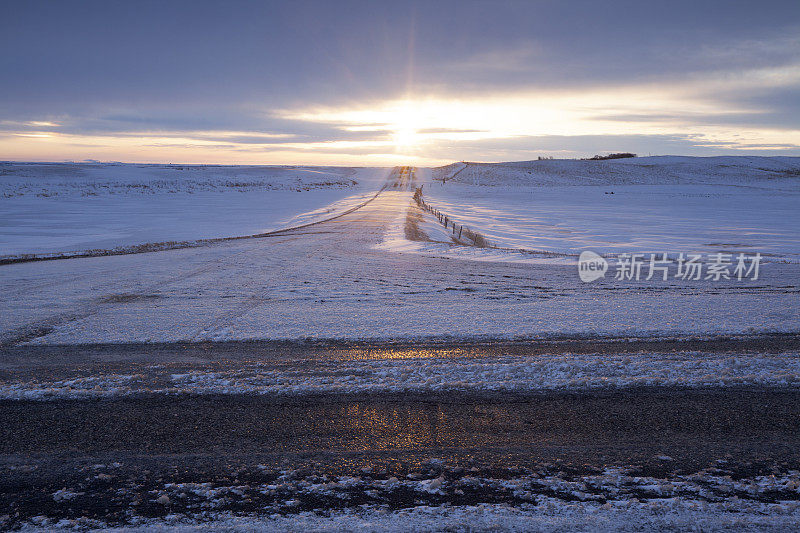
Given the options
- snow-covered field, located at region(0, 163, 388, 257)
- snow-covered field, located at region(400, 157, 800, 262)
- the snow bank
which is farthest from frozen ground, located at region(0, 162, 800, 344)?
snow-covered field, located at region(0, 163, 388, 257)

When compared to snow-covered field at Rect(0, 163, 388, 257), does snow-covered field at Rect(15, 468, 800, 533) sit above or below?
below

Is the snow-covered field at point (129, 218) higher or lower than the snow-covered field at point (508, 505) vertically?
higher

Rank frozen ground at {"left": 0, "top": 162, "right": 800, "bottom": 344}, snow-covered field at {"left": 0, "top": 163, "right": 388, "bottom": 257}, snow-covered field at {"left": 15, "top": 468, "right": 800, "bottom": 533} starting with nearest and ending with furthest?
snow-covered field at {"left": 15, "top": 468, "right": 800, "bottom": 533}, frozen ground at {"left": 0, "top": 162, "right": 800, "bottom": 344}, snow-covered field at {"left": 0, "top": 163, "right": 388, "bottom": 257}

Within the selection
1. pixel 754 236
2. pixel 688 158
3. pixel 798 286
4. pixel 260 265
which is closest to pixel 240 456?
pixel 260 265

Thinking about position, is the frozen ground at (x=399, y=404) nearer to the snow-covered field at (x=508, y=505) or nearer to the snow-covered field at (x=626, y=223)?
the snow-covered field at (x=508, y=505)

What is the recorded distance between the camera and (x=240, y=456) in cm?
394

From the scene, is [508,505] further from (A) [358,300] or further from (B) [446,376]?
(A) [358,300]

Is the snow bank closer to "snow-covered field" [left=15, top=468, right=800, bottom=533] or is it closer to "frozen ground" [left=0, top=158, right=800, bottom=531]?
"frozen ground" [left=0, top=158, right=800, bottom=531]

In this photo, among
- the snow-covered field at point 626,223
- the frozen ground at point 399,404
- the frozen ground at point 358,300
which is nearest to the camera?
the frozen ground at point 399,404

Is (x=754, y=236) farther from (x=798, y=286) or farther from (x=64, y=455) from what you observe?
(x=64, y=455)

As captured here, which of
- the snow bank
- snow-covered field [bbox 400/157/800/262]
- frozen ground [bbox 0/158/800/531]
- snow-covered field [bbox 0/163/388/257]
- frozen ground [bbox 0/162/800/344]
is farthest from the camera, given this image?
snow-covered field [bbox 0/163/388/257]

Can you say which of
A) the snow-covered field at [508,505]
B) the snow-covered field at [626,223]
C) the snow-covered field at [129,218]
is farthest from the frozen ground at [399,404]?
the snow-covered field at [129,218]

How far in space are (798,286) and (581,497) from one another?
1023cm

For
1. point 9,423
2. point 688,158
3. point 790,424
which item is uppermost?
point 688,158
